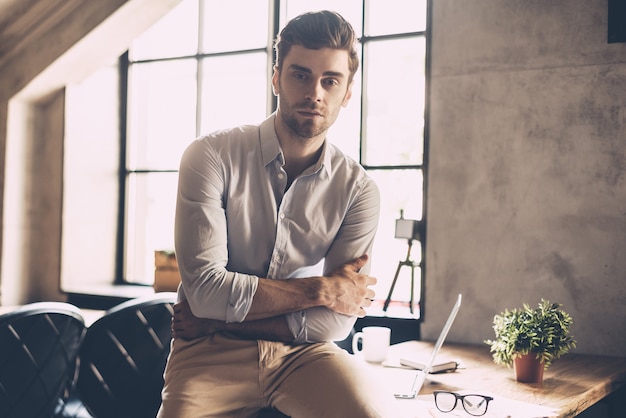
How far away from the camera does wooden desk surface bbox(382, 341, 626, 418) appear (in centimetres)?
216

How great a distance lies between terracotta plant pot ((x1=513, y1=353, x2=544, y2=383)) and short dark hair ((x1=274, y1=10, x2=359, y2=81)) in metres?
1.27

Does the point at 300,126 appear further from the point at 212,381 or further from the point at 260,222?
A: the point at 212,381

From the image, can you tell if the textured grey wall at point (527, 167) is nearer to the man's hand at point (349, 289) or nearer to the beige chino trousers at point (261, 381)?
the man's hand at point (349, 289)

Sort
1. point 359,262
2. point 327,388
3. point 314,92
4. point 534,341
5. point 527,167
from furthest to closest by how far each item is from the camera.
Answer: point 527,167 → point 534,341 → point 359,262 → point 314,92 → point 327,388

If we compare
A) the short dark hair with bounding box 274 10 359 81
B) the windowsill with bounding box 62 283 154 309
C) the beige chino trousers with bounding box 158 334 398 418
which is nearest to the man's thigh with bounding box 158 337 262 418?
the beige chino trousers with bounding box 158 334 398 418

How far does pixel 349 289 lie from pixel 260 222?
33 centimetres

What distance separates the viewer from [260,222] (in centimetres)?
189

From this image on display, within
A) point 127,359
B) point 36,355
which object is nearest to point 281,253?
point 127,359

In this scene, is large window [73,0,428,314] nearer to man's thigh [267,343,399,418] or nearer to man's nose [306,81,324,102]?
man's nose [306,81,324,102]

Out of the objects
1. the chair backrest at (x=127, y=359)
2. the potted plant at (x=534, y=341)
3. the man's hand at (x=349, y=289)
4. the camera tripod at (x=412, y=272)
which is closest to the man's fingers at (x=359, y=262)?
the man's hand at (x=349, y=289)

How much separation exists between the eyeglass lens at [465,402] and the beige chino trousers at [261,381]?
27 cm

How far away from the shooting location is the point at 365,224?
6.59 ft

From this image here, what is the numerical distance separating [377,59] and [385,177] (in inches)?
30.3

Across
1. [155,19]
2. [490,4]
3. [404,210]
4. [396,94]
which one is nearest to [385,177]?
[404,210]
